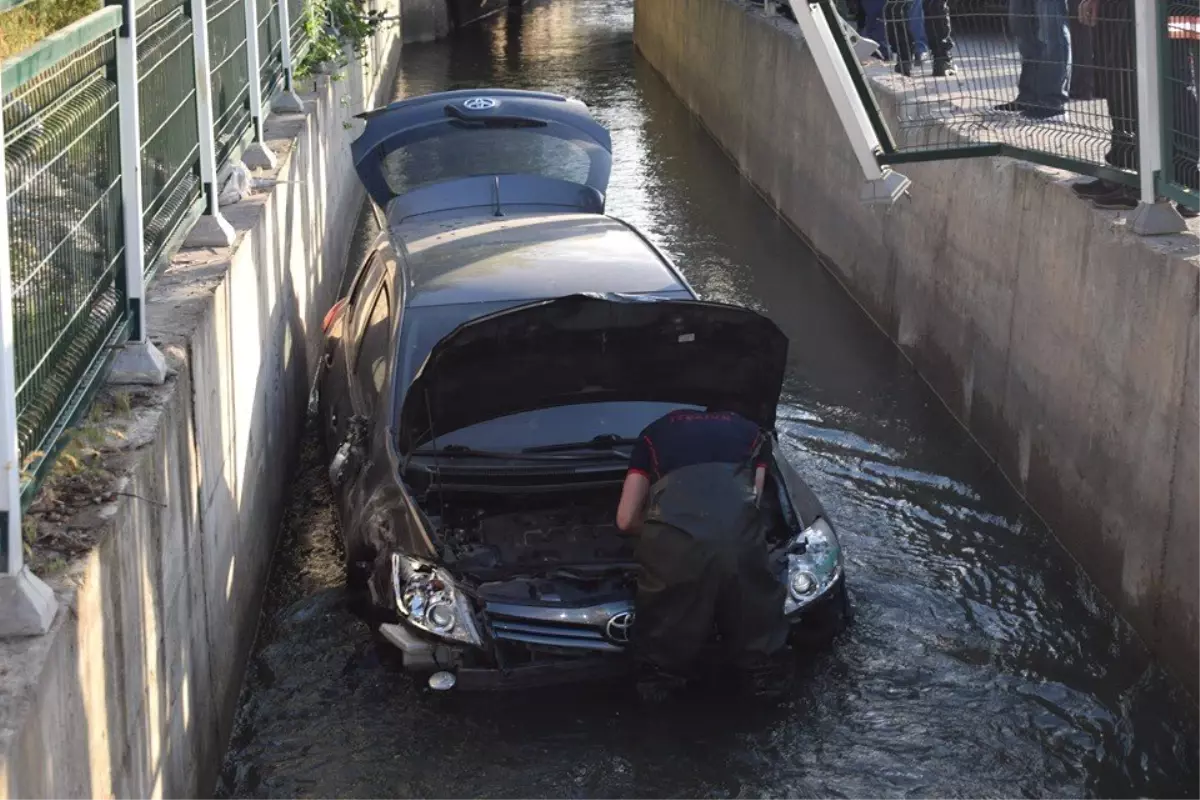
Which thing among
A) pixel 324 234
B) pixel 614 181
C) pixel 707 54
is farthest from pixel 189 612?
pixel 707 54

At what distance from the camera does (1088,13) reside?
331 inches

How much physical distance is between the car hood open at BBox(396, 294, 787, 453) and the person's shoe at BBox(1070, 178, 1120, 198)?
7.38 ft

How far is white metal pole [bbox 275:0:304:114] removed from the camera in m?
12.5

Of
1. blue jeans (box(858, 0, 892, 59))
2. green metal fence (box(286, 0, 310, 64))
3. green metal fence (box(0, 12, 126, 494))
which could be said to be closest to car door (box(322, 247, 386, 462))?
green metal fence (box(0, 12, 126, 494))

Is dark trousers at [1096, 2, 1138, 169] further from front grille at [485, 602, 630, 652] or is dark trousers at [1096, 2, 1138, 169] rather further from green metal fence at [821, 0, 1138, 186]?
front grille at [485, 602, 630, 652]

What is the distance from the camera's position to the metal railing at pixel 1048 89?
7547mm

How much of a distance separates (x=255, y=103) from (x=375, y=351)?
10.1 ft

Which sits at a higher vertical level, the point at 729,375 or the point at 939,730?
the point at 729,375

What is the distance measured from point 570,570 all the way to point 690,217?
10585mm

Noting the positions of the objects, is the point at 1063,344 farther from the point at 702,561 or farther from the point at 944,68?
the point at 702,561

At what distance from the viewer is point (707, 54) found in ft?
74.9

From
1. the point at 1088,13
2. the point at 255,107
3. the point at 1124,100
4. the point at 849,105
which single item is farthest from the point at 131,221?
the point at 1088,13

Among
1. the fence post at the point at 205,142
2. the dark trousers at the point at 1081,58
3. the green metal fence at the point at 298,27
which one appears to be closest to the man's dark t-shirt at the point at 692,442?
the fence post at the point at 205,142

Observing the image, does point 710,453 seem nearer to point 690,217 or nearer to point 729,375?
point 729,375
